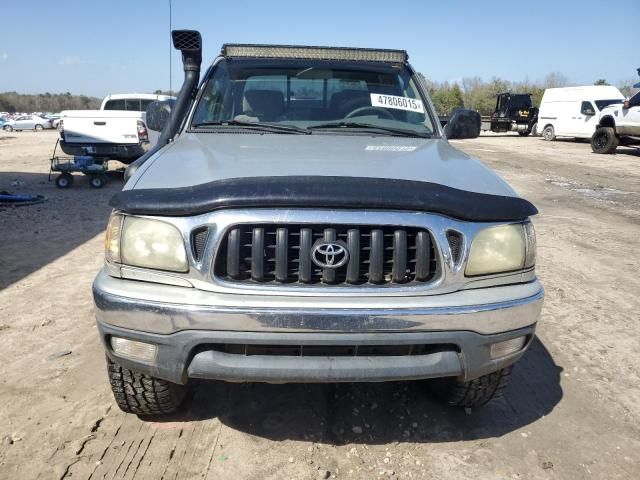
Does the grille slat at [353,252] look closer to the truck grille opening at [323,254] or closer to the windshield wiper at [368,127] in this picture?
the truck grille opening at [323,254]

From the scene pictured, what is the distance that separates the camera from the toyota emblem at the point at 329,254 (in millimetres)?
1933

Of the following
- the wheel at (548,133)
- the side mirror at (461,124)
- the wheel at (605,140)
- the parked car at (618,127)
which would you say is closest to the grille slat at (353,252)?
the side mirror at (461,124)

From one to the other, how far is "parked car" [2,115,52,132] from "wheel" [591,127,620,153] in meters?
36.4

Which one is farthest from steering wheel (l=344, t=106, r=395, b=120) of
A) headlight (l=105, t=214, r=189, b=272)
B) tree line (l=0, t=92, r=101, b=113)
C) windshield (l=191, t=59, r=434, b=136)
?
tree line (l=0, t=92, r=101, b=113)

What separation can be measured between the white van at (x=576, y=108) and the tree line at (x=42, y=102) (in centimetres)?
5724

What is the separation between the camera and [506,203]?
2105 millimetres

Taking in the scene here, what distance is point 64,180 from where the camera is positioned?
9898mm

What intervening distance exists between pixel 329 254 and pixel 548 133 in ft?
87.1

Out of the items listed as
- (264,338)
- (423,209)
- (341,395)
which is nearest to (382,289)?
(423,209)

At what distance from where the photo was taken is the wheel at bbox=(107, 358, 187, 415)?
231 cm

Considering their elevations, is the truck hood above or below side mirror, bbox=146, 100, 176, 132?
below

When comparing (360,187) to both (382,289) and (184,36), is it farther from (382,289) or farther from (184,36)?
(184,36)

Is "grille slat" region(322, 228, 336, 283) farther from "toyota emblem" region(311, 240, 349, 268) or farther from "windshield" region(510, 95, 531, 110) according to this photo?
"windshield" region(510, 95, 531, 110)

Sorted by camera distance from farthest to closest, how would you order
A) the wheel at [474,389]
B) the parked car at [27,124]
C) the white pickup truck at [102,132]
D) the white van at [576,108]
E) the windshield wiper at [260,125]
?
the parked car at [27,124]
the white van at [576,108]
the white pickup truck at [102,132]
the windshield wiper at [260,125]
the wheel at [474,389]
